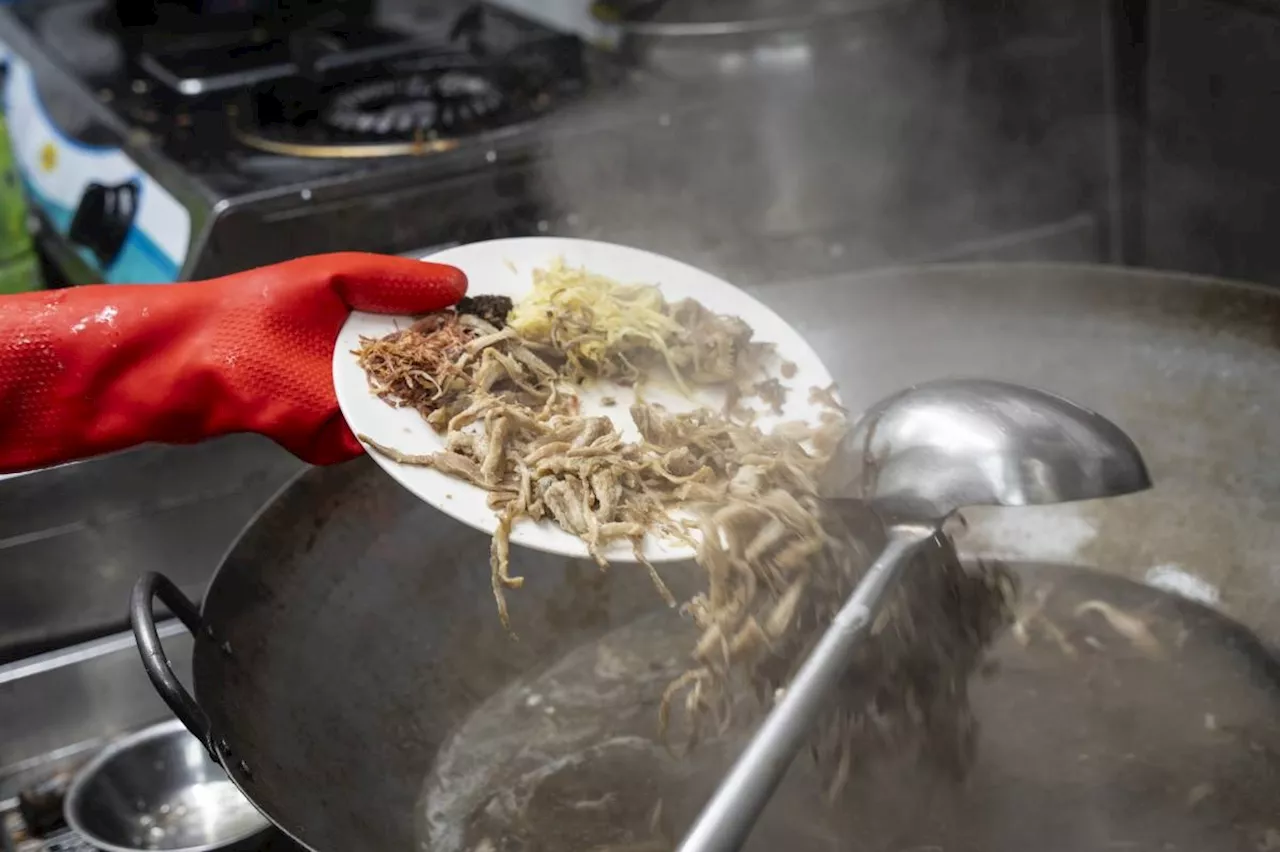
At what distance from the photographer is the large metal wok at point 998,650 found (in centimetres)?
128

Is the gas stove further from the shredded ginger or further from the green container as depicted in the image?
the shredded ginger

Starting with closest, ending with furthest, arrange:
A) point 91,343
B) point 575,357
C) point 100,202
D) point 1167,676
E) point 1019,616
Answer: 1. point 91,343
2. point 575,357
3. point 1167,676
4. point 1019,616
5. point 100,202

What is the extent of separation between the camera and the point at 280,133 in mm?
2074

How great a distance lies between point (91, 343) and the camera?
3.94 ft

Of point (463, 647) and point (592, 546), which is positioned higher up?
point (592, 546)

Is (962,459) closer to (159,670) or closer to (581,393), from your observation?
(581,393)

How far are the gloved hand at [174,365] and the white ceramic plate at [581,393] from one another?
6cm

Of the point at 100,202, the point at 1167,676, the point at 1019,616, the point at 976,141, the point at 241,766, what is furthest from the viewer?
the point at 976,141

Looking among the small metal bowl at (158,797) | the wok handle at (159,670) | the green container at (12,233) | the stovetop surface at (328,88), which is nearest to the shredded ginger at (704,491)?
the wok handle at (159,670)

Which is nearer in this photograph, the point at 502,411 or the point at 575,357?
the point at 502,411

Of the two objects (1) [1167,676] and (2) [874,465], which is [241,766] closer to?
(2) [874,465]

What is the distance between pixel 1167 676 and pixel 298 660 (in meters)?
1.01

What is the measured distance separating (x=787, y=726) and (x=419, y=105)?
4.87 feet

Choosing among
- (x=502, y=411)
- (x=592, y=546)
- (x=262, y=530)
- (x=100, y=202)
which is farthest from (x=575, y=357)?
(x=100, y=202)
